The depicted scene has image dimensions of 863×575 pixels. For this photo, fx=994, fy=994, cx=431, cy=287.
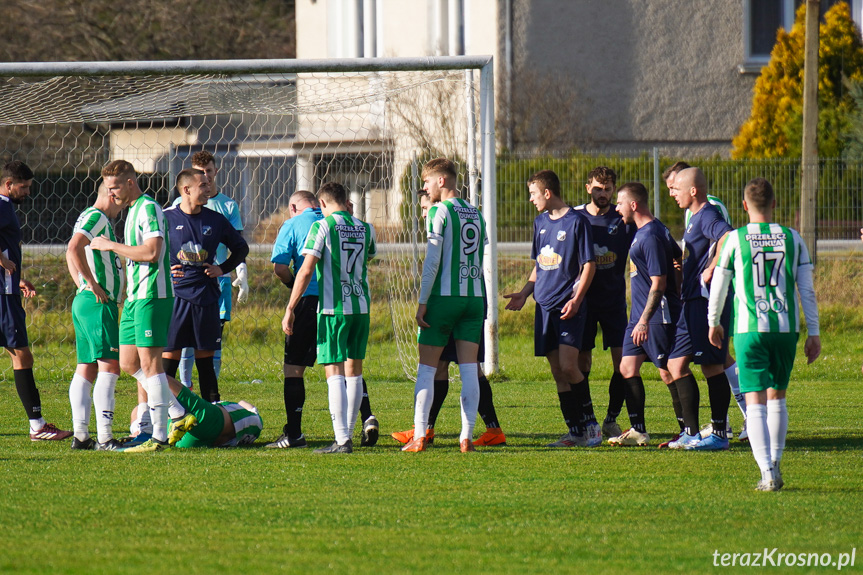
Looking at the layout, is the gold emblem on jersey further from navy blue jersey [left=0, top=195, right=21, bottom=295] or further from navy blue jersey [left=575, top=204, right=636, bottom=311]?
navy blue jersey [left=0, top=195, right=21, bottom=295]

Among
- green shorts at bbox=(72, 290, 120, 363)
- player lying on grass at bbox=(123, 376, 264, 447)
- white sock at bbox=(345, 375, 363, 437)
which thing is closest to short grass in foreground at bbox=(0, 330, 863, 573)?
player lying on grass at bbox=(123, 376, 264, 447)

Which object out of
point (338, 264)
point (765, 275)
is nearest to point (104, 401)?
point (338, 264)

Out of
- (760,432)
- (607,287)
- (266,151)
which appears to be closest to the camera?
(760,432)

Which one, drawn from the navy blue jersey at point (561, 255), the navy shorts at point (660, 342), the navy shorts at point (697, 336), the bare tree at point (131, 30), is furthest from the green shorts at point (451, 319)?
the bare tree at point (131, 30)

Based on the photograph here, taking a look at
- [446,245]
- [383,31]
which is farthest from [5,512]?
[383,31]

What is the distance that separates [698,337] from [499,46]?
21180 mm

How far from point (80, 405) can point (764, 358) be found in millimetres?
4715

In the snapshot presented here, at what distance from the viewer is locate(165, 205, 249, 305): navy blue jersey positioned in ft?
26.2

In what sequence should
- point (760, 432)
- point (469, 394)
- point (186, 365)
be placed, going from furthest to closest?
point (186, 365), point (469, 394), point (760, 432)

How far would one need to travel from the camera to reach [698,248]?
295 inches

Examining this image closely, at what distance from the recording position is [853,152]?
1962 centimetres

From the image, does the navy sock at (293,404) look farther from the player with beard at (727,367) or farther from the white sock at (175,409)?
the player with beard at (727,367)

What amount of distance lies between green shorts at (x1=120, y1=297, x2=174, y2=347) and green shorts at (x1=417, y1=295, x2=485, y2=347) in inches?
71.1

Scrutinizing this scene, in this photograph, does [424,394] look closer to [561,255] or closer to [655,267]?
[561,255]
